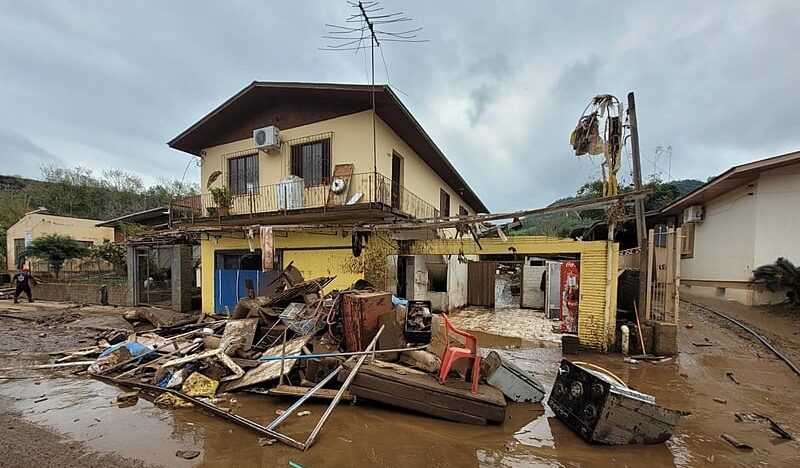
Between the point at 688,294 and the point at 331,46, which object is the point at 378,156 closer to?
the point at 331,46

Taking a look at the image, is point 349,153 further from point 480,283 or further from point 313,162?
point 480,283

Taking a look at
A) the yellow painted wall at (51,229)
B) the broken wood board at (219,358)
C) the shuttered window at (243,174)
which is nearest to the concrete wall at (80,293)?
the yellow painted wall at (51,229)

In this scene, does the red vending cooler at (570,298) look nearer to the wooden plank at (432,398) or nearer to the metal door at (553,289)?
the metal door at (553,289)

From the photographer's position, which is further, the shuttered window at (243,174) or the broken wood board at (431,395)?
the shuttered window at (243,174)

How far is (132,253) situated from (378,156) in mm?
13396

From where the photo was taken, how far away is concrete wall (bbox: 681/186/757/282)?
11.8 m


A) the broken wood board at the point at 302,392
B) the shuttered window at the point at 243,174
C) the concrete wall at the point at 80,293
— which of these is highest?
the shuttered window at the point at 243,174

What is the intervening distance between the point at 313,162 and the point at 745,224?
15854mm

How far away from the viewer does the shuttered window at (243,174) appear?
1366 cm

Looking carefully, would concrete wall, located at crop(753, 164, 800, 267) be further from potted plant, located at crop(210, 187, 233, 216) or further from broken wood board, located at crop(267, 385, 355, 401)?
potted plant, located at crop(210, 187, 233, 216)

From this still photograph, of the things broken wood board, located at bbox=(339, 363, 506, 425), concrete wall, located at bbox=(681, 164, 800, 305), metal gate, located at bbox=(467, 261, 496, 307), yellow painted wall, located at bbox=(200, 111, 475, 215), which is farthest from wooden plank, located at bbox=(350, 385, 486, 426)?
concrete wall, located at bbox=(681, 164, 800, 305)

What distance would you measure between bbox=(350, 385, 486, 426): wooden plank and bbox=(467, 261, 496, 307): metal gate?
11276 mm

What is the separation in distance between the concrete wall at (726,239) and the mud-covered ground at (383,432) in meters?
7.54

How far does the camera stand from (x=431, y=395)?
4410 mm
